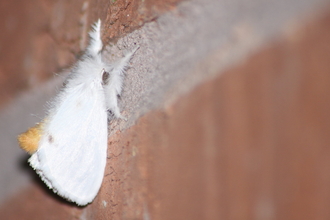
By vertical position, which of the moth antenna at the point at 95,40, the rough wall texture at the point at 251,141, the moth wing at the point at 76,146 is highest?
the moth antenna at the point at 95,40

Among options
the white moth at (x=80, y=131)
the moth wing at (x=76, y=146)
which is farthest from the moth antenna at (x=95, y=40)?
the moth wing at (x=76, y=146)

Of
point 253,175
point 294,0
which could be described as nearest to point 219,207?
point 253,175

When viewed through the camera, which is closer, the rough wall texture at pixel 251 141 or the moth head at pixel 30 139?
the rough wall texture at pixel 251 141

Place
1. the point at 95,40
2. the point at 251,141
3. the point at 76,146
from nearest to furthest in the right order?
1. the point at 251,141
2. the point at 95,40
3. the point at 76,146

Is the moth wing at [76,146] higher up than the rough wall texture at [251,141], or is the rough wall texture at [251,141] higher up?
the moth wing at [76,146]

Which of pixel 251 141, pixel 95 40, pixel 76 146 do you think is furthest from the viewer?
pixel 76 146

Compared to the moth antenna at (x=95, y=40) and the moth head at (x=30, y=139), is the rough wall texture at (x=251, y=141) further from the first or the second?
the moth head at (x=30, y=139)

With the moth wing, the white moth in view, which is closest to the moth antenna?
the white moth

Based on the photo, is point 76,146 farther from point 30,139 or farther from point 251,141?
point 251,141

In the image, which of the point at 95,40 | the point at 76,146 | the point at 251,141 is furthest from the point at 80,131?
the point at 251,141
